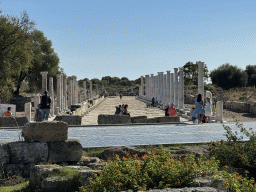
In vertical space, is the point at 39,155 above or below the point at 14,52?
below

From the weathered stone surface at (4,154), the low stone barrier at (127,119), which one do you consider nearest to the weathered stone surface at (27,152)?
the weathered stone surface at (4,154)

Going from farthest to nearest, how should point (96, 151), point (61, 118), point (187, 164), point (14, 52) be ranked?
point (14, 52), point (61, 118), point (96, 151), point (187, 164)

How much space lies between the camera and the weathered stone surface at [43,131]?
7035 mm

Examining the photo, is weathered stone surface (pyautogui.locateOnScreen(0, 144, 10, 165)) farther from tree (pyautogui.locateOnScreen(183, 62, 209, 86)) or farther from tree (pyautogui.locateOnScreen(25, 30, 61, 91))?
tree (pyautogui.locateOnScreen(183, 62, 209, 86))

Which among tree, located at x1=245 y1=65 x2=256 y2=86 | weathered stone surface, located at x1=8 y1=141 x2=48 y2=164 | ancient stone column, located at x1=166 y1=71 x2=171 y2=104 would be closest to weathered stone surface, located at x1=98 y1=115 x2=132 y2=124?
weathered stone surface, located at x1=8 y1=141 x2=48 y2=164

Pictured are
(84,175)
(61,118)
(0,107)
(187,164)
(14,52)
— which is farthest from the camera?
(14,52)

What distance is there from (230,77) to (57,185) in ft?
202

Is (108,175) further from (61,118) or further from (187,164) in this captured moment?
(61,118)

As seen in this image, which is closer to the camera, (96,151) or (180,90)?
(96,151)

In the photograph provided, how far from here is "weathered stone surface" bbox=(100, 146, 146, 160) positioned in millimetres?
7500

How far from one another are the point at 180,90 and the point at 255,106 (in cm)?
678

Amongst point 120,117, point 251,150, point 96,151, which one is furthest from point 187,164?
point 120,117

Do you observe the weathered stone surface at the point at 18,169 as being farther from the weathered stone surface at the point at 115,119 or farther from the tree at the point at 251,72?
the tree at the point at 251,72

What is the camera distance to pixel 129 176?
465 centimetres
